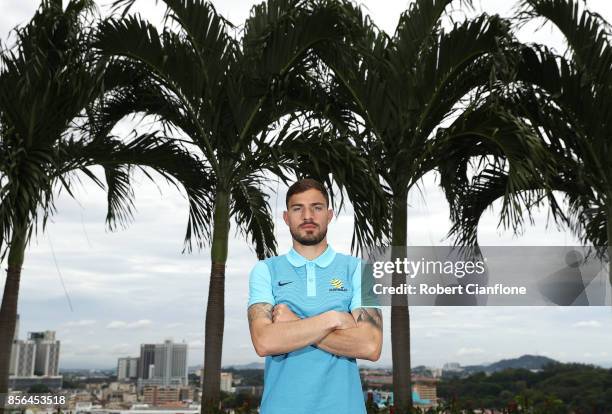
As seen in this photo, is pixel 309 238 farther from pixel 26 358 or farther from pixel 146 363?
pixel 26 358

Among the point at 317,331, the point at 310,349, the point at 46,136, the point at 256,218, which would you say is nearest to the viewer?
the point at 317,331

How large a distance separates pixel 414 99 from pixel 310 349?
22.3 feet

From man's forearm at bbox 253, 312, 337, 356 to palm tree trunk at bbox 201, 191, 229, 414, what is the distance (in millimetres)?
6108

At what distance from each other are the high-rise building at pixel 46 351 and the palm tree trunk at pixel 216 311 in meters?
8.88

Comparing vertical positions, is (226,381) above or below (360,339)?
below

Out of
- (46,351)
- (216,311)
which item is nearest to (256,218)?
(216,311)

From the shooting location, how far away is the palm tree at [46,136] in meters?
7.67

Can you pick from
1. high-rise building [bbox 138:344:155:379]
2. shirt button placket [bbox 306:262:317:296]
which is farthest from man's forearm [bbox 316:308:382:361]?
high-rise building [bbox 138:344:155:379]

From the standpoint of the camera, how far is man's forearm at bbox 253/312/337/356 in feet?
7.79

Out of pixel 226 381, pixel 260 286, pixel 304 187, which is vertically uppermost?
pixel 304 187

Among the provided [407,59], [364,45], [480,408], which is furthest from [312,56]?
[480,408]

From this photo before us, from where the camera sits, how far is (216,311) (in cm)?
875

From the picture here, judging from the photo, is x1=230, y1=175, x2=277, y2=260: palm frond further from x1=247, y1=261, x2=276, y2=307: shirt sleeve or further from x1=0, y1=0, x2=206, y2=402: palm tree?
x1=247, y1=261, x2=276, y2=307: shirt sleeve

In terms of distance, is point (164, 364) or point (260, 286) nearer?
point (260, 286)
